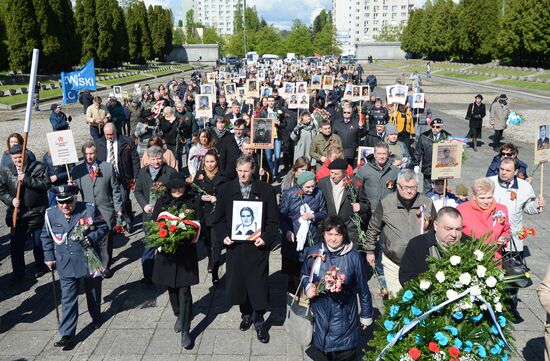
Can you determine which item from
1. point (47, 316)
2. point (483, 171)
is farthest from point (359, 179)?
point (483, 171)

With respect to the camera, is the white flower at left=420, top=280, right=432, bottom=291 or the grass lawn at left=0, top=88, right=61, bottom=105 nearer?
the white flower at left=420, top=280, right=432, bottom=291

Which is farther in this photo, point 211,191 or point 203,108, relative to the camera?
point 203,108

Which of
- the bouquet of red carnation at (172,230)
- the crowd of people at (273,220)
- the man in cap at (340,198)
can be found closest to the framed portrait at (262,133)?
the crowd of people at (273,220)

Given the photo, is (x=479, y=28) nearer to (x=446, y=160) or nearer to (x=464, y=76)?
(x=464, y=76)

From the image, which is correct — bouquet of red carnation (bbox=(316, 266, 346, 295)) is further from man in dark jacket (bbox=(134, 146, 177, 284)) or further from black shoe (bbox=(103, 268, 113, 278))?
man in dark jacket (bbox=(134, 146, 177, 284))

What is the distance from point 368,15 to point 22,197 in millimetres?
198243

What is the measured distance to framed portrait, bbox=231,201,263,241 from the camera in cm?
579

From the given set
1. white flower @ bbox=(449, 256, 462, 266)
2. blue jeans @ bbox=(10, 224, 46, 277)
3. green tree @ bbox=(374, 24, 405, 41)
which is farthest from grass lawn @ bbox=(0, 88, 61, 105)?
green tree @ bbox=(374, 24, 405, 41)

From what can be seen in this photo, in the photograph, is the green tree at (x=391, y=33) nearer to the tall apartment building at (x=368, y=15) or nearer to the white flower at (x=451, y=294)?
the tall apartment building at (x=368, y=15)

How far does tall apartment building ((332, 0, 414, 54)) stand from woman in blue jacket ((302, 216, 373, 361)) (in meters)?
195

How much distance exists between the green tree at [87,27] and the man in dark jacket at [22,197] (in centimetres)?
5872

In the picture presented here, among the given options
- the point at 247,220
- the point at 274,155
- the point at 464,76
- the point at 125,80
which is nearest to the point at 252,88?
the point at 274,155

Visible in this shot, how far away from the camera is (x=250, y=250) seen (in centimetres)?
589

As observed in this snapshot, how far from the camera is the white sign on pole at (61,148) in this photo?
8.18 metres
